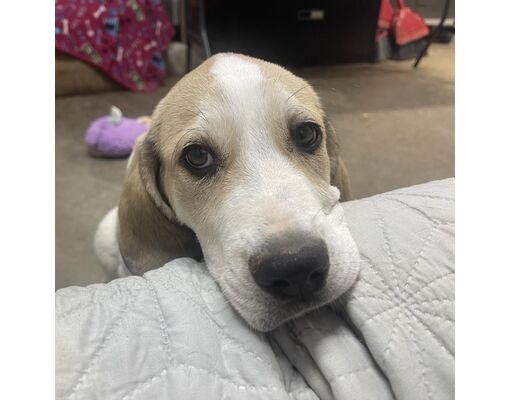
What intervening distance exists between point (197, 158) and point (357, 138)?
104 inches

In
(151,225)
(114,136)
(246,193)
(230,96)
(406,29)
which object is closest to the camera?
(246,193)

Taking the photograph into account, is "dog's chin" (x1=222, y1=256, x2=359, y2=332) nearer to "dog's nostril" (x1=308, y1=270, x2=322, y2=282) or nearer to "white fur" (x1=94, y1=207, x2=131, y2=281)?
"dog's nostril" (x1=308, y1=270, x2=322, y2=282)

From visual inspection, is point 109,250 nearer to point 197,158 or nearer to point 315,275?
point 197,158

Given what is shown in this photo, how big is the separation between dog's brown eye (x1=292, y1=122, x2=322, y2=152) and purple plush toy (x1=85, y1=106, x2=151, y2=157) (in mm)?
2203

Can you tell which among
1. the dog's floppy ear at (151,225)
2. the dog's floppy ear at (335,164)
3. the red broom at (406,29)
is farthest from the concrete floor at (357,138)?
the dog's floppy ear at (151,225)

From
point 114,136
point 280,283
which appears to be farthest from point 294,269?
point 114,136

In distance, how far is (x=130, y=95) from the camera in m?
4.83

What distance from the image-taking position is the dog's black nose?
0.91m

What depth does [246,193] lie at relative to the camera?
1146 mm

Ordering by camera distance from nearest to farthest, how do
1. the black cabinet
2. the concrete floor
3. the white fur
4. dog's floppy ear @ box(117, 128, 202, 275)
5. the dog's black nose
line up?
the dog's black nose
dog's floppy ear @ box(117, 128, 202, 275)
the white fur
the concrete floor
the black cabinet

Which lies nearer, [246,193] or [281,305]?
[281,305]

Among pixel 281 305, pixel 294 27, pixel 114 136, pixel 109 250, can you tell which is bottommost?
pixel 109 250

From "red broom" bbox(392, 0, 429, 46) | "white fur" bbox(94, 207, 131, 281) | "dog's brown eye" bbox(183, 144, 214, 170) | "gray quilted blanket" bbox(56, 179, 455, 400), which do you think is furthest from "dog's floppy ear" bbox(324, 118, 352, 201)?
"red broom" bbox(392, 0, 429, 46)

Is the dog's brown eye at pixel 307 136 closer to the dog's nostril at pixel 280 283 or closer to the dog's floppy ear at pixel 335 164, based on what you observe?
the dog's floppy ear at pixel 335 164
